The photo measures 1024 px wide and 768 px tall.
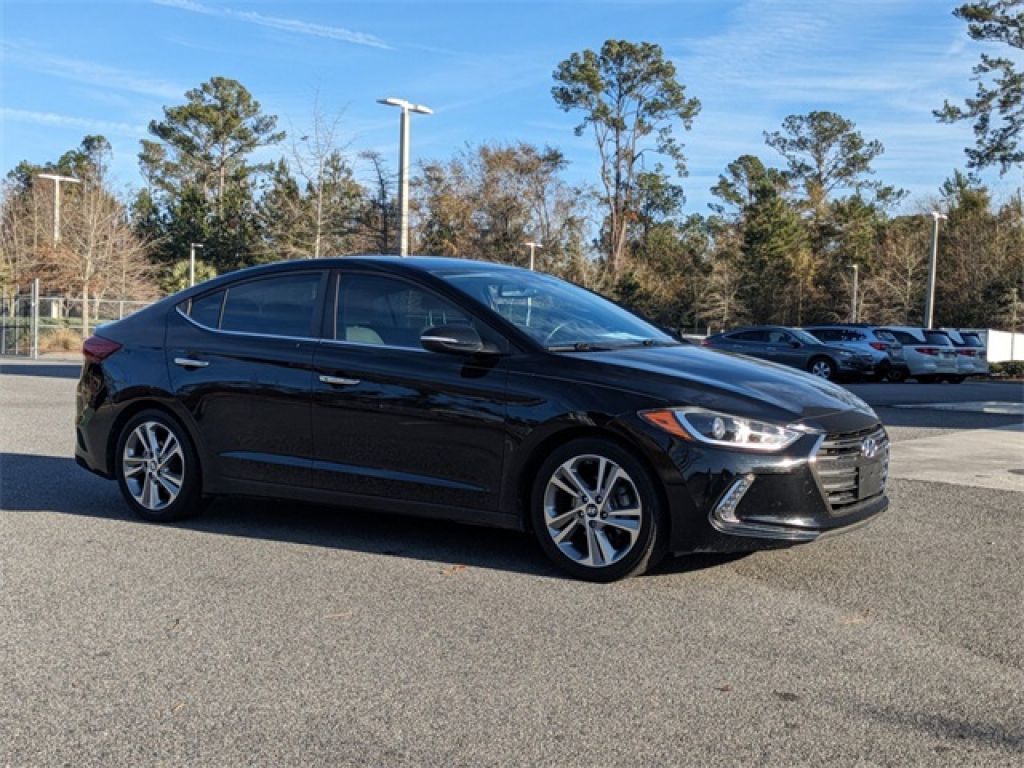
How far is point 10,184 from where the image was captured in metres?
51.0

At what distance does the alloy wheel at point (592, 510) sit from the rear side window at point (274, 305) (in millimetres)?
1841

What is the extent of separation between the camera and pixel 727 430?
15.7 ft

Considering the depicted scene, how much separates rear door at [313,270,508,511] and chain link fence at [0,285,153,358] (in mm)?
27645

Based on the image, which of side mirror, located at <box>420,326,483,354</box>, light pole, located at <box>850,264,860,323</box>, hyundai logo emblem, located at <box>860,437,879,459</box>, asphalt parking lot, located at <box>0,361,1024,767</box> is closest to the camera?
asphalt parking lot, located at <box>0,361,1024,767</box>

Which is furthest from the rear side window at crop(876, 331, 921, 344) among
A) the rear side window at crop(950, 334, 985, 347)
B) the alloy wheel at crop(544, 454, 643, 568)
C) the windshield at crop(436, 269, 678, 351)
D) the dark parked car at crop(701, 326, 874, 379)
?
the alloy wheel at crop(544, 454, 643, 568)

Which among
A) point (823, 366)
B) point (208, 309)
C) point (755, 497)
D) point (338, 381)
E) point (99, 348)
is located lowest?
point (755, 497)

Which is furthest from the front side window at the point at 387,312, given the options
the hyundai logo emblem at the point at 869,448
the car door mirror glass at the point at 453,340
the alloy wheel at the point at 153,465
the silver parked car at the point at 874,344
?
the silver parked car at the point at 874,344

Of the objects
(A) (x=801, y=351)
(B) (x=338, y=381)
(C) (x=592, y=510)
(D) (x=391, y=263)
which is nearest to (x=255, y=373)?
(B) (x=338, y=381)

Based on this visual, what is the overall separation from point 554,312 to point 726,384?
1.22 m

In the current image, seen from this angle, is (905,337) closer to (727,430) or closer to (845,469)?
(845,469)

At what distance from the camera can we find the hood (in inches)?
191

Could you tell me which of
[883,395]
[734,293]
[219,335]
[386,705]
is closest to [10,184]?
[734,293]

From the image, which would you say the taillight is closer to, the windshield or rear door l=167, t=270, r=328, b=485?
rear door l=167, t=270, r=328, b=485

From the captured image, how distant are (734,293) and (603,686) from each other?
58.1 m
